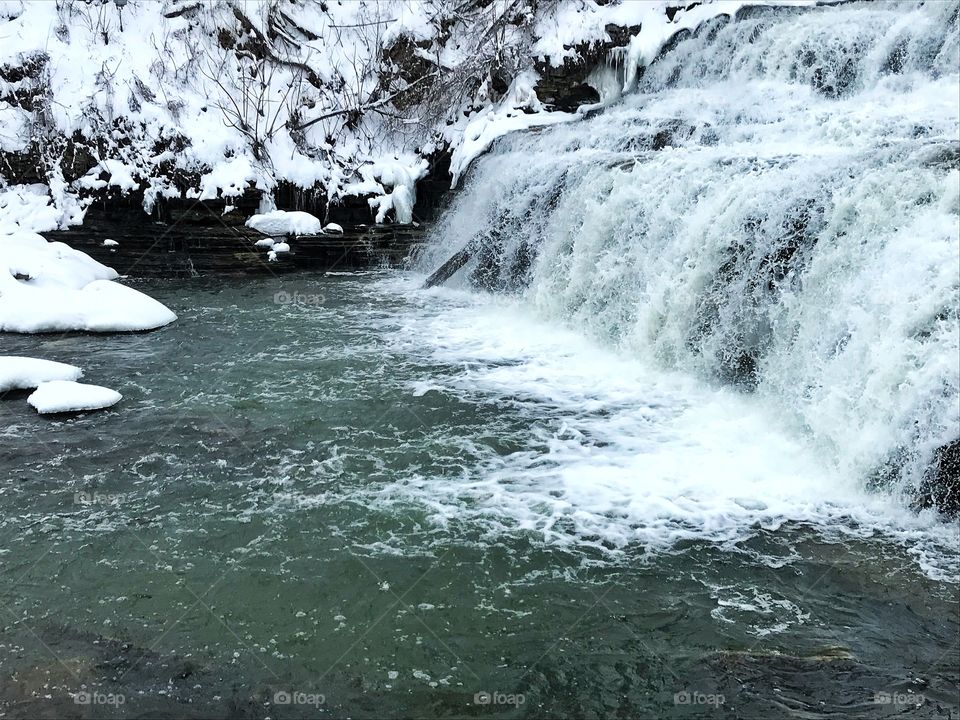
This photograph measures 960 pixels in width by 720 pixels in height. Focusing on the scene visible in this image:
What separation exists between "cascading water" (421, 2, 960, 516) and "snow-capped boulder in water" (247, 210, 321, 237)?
2.92 m

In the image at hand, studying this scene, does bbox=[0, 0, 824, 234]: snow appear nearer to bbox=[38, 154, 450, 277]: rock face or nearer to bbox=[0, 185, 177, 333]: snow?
bbox=[38, 154, 450, 277]: rock face

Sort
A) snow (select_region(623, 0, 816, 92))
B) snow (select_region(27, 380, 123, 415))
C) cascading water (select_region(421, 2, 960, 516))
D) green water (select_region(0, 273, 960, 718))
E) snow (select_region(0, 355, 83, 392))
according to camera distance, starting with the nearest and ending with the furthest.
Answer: green water (select_region(0, 273, 960, 718)), cascading water (select_region(421, 2, 960, 516)), snow (select_region(27, 380, 123, 415)), snow (select_region(0, 355, 83, 392)), snow (select_region(623, 0, 816, 92))

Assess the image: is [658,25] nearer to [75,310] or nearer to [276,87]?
[276,87]

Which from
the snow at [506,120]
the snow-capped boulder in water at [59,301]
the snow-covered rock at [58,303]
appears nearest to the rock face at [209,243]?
the snow at [506,120]

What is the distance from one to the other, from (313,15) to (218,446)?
47.8ft

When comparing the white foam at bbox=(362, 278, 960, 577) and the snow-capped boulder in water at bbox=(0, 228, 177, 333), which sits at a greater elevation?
the snow-capped boulder in water at bbox=(0, 228, 177, 333)

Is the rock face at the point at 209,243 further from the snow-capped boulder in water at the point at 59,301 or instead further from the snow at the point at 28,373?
the snow at the point at 28,373

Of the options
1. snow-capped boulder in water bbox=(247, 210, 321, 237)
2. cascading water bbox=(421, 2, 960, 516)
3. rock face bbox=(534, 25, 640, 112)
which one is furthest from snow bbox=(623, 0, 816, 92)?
snow-capped boulder in water bbox=(247, 210, 321, 237)

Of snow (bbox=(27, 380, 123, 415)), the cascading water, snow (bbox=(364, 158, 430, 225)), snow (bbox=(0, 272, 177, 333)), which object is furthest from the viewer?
snow (bbox=(364, 158, 430, 225))

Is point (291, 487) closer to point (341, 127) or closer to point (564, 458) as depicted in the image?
point (564, 458)

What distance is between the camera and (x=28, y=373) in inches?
Result: 276

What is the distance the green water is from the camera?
3291mm

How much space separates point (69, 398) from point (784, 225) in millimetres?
6349

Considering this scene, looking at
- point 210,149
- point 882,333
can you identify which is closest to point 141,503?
point 882,333
